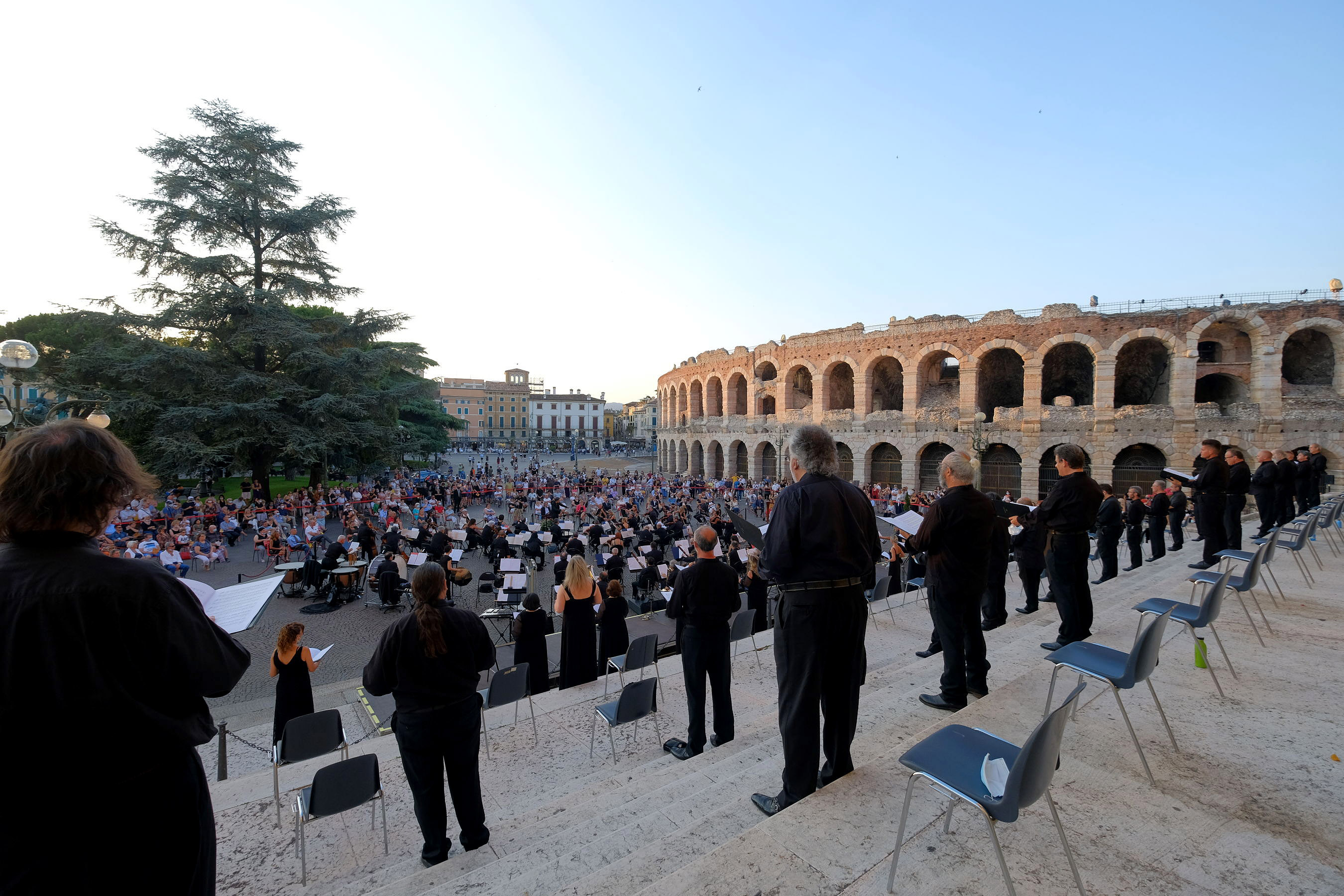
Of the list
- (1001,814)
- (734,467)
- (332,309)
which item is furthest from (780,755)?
(332,309)

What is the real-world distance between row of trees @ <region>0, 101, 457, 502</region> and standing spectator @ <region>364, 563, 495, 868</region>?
26171mm

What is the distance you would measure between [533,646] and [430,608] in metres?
3.53

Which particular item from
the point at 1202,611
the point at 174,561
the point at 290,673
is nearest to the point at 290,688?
the point at 290,673

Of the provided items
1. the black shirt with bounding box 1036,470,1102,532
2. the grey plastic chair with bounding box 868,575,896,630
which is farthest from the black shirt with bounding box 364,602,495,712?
the grey plastic chair with bounding box 868,575,896,630

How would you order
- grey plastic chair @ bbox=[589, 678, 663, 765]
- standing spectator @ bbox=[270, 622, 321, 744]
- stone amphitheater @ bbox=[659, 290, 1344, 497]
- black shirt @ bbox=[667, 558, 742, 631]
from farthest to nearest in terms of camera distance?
stone amphitheater @ bbox=[659, 290, 1344, 497] → standing spectator @ bbox=[270, 622, 321, 744] → grey plastic chair @ bbox=[589, 678, 663, 765] → black shirt @ bbox=[667, 558, 742, 631]

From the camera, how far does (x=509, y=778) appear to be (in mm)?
4680

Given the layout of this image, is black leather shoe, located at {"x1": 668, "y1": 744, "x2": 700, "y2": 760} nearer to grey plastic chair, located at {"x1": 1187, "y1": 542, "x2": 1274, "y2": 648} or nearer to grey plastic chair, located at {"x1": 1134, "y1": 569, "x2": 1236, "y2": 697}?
grey plastic chair, located at {"x1": 1134, "y1": 569, "x2": 1236, "y2": 697}

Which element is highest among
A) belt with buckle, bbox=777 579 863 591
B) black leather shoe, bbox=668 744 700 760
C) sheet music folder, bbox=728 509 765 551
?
sheet music folder, bbox=728 509 765 551

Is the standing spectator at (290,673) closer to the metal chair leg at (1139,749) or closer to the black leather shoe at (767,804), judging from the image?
the black leather shoe at (767,804)

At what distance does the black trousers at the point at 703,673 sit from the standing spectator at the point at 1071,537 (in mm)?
2957

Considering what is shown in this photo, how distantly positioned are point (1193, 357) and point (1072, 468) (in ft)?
87.2

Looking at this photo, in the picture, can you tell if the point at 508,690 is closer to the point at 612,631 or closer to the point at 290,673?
the point at 612,631

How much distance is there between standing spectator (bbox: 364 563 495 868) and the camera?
10.4 ft

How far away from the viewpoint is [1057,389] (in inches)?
1158
